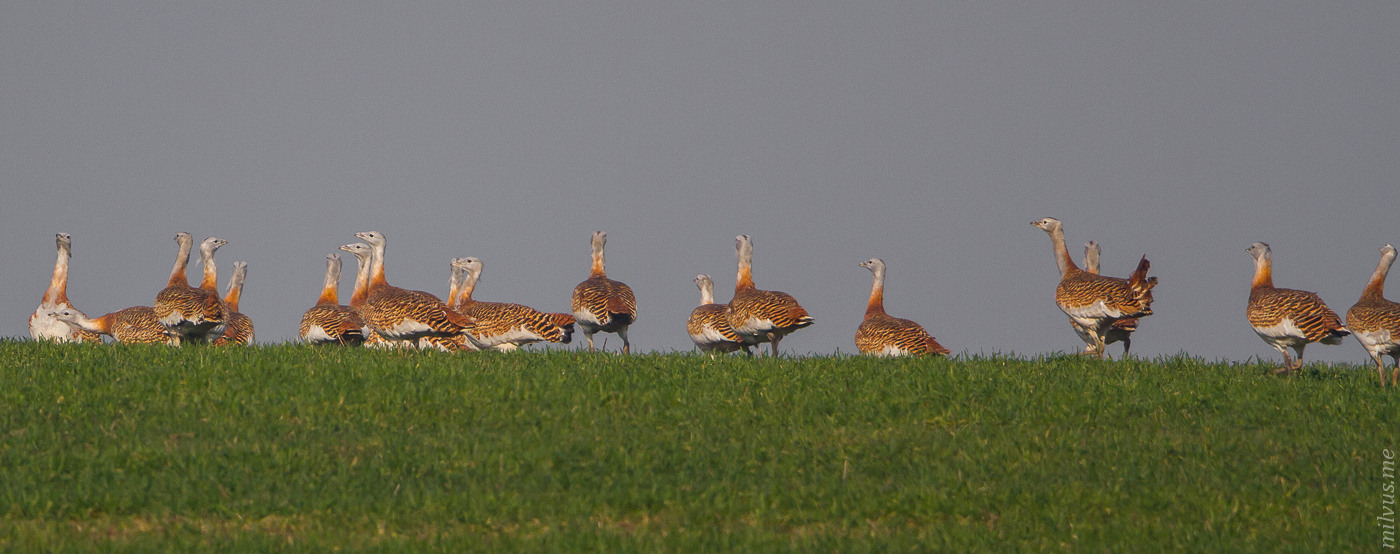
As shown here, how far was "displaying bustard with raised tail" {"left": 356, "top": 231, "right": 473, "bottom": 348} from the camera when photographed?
17641 millimetres

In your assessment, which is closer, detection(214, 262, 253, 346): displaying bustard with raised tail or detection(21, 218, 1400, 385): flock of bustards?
detection(21, 218, 1400, 385): flock of bustards

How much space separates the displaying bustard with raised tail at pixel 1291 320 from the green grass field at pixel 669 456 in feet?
4.01

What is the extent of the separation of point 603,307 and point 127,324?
818 centimetres

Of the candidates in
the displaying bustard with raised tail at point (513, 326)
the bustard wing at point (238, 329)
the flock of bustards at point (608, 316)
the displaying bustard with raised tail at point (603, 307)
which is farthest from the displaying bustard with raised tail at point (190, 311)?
the displaying bustard with raised tail at point (603, 307)

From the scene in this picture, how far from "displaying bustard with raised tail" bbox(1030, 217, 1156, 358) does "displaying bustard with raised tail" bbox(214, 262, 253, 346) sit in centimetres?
1227

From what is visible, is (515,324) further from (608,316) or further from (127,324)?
(127,324)

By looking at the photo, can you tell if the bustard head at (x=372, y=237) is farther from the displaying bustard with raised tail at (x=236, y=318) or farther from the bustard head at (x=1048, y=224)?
the bustard head at (x=1048, y=224)

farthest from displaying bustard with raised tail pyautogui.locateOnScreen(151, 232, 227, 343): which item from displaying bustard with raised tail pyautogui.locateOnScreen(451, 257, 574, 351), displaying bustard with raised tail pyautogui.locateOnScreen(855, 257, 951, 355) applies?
displaying bustard with raised tail pyautogui.locateOnScreen(855, 257, 951, 355)

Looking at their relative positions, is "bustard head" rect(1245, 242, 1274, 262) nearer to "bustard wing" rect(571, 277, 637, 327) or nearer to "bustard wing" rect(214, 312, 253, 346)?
"bustard wing" rect(571, 277, 637, 327)

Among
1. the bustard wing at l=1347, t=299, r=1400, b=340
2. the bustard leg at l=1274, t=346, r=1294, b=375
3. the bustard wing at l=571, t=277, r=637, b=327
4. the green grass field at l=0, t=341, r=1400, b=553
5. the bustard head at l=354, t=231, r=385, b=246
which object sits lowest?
the green grass field at l=0, t=341, r=1400, b=553

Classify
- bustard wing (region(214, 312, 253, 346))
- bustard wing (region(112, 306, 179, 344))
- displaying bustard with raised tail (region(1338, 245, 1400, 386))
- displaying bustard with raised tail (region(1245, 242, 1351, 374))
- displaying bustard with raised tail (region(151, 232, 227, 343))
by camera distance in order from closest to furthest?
displaying bustard with raised tail (region(1338, 245, 1400, 386)) < displaying bustard with raised tail (region(1245, 242, 1351, 374)) < displaying bustard with raised tail (region(151, 232, 227, 343)) < bustard wing (region(112, 306, 179, 344)) < bustard wing (region(214, 312, 253, 346))

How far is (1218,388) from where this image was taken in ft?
41.8

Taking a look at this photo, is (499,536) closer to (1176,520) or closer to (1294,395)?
(1176,520)

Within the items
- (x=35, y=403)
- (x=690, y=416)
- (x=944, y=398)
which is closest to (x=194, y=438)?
(x=35, y=403)
